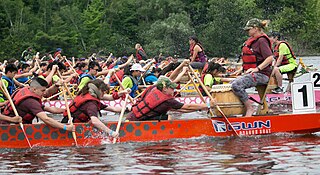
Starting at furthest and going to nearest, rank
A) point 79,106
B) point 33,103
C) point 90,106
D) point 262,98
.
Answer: point 262,98 < point 79,106 < point 90,106 < point 33,103

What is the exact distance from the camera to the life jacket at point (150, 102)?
13.8 m

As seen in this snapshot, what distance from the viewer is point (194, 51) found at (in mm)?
22875

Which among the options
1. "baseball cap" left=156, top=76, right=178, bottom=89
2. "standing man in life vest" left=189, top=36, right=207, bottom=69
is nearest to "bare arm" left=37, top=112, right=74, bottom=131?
"baseball cap" left=156, top=76, right=178, bottom=89

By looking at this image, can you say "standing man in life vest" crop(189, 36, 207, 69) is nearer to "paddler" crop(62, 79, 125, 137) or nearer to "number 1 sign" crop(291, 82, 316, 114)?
"number 1 sign" crop(291, 82, 316, 114)

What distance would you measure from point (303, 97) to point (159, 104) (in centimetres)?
258

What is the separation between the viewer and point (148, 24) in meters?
79.2

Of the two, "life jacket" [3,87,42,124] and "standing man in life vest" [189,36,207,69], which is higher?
"standing man in life vest" [189,36,207,69]

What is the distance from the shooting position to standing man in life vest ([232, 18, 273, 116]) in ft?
46.6

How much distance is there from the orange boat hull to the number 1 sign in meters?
0.18

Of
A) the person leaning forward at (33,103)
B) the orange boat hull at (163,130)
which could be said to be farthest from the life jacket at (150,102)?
the person leaning forward at (33,103)

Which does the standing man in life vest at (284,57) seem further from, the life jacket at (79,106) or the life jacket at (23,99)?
the life jacket at (23,99)

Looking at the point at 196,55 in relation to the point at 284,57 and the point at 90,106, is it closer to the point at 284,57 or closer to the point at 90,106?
the point at 284,57

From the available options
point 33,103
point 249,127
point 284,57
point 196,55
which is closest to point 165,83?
point 249,127

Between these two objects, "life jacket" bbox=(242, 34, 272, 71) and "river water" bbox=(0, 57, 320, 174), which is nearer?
"river water" bbox=(0, 57, 320, 174)
